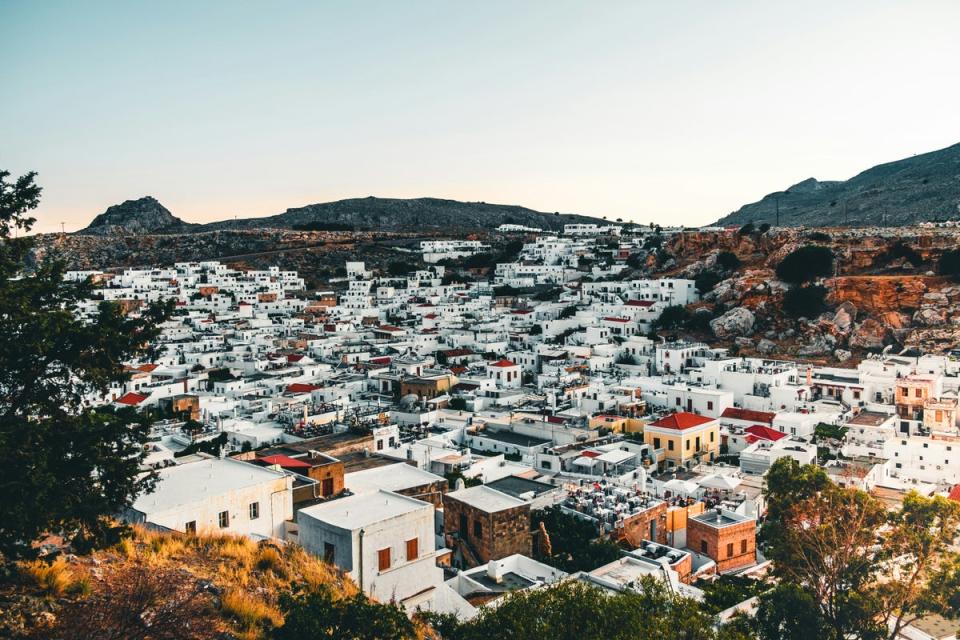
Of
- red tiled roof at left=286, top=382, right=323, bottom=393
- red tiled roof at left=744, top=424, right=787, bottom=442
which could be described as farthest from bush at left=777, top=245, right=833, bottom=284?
red tiled roof at left=286, top=382, right=323, bottom=393

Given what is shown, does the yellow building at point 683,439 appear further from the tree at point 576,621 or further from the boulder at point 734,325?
the boulder at point 734,325

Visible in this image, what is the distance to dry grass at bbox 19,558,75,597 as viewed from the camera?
755cm

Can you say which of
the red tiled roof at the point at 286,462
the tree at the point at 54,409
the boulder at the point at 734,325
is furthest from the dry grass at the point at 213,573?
the boulder at the point at 734,325

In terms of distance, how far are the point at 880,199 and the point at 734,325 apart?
66.4 meters

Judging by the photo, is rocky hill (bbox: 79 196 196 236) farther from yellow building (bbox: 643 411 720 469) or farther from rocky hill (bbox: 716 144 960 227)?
yellow building (bbox: 643 411 720 469)

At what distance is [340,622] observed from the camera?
709 cm

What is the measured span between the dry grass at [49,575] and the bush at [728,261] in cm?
5642

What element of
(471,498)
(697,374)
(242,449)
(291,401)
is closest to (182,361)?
(291,401)

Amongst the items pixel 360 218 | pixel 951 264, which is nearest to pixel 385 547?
pixel 951 264

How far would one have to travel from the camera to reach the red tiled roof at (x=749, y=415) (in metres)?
30.2

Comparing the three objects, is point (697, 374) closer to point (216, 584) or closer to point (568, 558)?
point (568, 558)

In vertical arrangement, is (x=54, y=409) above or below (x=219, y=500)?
above

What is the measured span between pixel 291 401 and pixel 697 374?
65.0ft

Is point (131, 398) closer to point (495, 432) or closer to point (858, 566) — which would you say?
point (495, 432)
